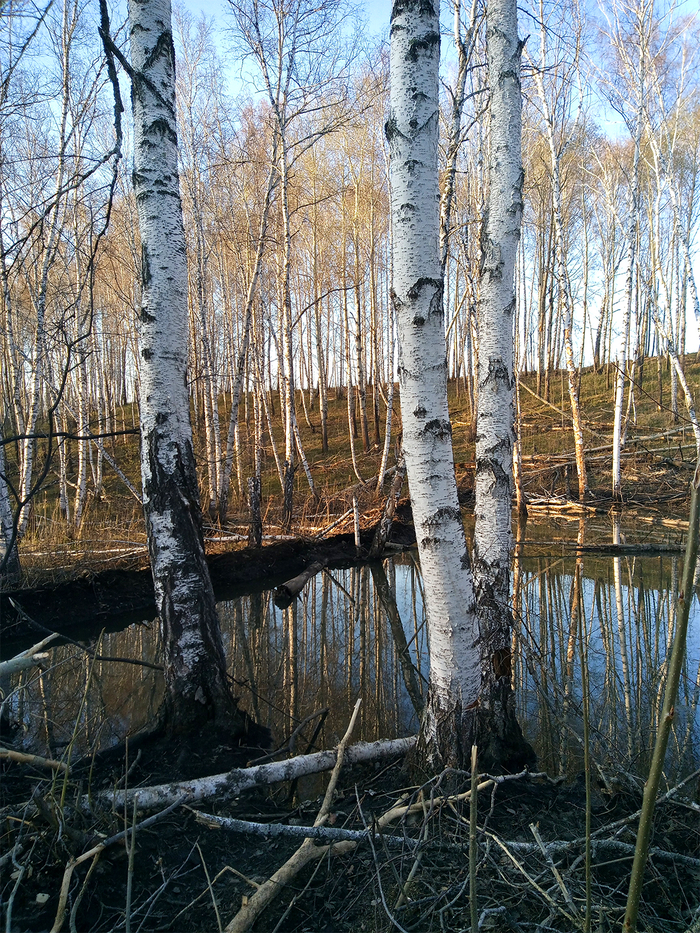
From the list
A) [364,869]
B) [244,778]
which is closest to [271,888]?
[364,869]

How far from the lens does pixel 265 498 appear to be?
567 inches

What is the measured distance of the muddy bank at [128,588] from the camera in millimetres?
7465

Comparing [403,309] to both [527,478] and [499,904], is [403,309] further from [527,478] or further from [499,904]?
[527,478]

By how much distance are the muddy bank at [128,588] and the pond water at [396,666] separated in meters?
0.78

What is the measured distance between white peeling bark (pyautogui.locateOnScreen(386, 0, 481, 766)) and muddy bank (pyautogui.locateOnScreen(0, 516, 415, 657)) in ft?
15.1

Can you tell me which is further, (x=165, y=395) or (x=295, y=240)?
(x=295, y=240)

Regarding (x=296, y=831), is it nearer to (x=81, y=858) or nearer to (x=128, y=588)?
(x=81, y=858)

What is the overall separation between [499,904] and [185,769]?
194 cm

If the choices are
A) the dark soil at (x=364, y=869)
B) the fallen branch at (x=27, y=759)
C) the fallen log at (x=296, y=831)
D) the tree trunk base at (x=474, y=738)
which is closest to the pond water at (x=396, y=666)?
the fallen branch at (x=27, y=759)

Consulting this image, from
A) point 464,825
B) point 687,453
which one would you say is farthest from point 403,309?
point 687,453

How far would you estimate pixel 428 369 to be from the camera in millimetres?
2795

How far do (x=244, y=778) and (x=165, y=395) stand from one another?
2.26m

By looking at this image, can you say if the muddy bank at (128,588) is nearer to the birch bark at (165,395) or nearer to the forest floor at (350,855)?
the birch bark at (165,395)

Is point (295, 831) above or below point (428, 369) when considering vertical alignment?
below
